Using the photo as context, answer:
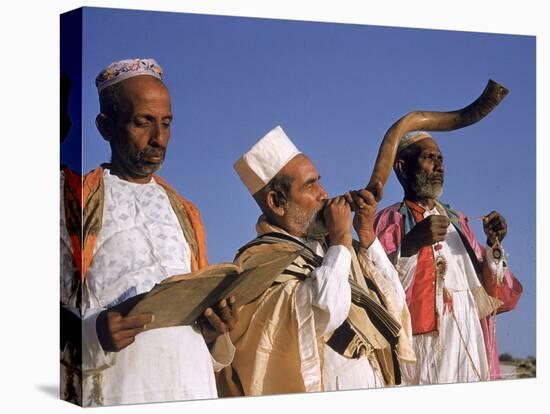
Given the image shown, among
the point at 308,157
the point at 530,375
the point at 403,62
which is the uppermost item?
the point at 403,62

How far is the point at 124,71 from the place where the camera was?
28.8 ft

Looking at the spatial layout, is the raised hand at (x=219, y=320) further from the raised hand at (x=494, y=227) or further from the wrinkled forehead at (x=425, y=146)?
the raised hand at (x=494, y=227)

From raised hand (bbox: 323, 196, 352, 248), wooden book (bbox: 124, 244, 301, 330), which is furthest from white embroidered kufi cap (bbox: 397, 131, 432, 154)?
wooden book (bbox: 124, 244, 301, 330)

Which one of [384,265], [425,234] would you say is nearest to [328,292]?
[384,265]

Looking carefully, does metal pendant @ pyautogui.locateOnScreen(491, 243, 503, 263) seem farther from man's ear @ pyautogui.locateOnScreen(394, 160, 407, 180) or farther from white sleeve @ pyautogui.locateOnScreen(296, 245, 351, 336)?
white sleeve @ pyautogui.locateOnScreen(296, 245, 351, 336)

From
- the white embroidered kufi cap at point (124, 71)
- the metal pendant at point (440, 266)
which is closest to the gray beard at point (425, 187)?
the metal pendant at point (440, 266)

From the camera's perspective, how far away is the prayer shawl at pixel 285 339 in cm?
915

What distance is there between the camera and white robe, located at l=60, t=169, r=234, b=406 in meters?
8.68

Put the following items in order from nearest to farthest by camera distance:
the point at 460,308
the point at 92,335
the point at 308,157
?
the point at 92,335 < the point at 308,157 < the point at 460,308

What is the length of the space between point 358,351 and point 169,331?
1370mm

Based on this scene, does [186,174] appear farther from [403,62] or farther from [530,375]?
[530,375]

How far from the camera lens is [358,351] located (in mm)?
9570

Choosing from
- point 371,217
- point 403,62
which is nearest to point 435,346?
point 371,217

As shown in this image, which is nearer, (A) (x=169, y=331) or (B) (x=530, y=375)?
(A) (x=169, y=331)
